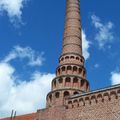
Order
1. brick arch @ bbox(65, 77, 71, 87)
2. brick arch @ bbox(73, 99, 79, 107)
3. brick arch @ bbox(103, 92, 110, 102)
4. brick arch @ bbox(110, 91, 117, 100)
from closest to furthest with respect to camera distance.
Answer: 1. brick arch @ bbox(110, 91, 117, 100)
2. brick arch @ bbox(103, 92, 110, 102)
3. brick arch @ bbox(73, 99, 79, 107)
4. brick arch @ bbox(65, 77, 71, 87)

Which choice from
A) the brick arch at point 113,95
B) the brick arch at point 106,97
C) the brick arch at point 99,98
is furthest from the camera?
the brick arch at point 99,98

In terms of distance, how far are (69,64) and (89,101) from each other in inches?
206

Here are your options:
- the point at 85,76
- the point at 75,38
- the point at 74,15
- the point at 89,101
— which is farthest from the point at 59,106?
the point at 74,15

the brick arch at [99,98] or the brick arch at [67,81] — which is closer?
the brick arch at [99,98]

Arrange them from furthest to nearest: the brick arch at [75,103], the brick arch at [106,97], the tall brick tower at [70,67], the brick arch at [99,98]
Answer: the tall brick tower at [70,67] < the brick arch at [75,103] < the brick arch at [99,98] < the brick arch at [106,97]

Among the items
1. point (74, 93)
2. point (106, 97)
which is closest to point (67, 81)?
point (74, 93)

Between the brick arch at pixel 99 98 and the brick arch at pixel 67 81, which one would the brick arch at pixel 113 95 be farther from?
the brick arch at pixel 67 81

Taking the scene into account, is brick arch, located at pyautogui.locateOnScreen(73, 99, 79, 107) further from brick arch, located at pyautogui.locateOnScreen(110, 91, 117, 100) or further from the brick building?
brick arch, located at pyautogui.locateOnScreen(110, 91, 117, 100)

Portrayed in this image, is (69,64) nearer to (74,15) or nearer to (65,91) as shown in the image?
(65,91)

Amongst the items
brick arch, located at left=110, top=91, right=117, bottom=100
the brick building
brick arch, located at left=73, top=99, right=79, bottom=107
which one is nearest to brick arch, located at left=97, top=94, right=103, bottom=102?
the brick building

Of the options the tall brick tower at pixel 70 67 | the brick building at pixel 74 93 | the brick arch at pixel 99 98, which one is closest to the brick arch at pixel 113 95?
the brick building at pixel 74 93

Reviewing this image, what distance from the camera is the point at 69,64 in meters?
28.4

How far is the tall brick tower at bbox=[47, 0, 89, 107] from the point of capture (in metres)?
26.6

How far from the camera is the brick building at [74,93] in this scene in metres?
23.1
